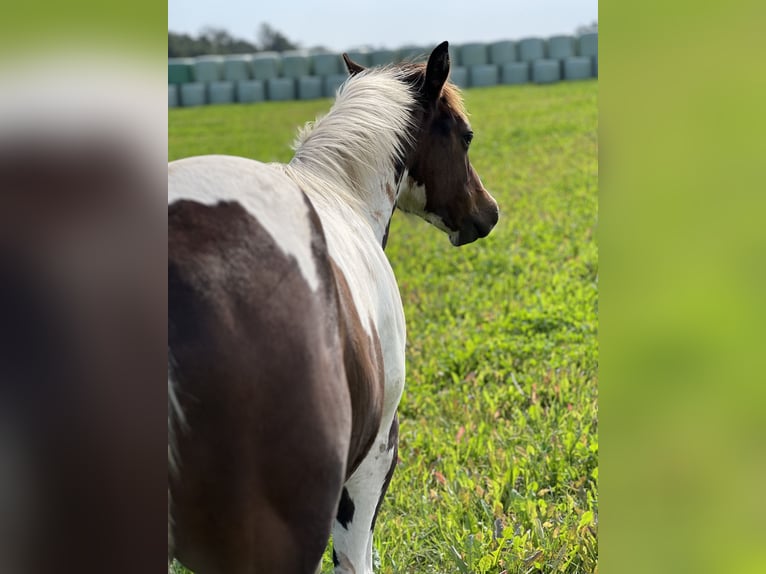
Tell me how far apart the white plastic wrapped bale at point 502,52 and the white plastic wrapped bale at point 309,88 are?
14.7 ft

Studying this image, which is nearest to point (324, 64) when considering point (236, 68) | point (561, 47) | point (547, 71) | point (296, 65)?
point (296, 65)

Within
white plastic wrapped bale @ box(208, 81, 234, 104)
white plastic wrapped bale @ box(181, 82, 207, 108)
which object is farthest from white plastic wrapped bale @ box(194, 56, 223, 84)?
white plastic wrapped bale @ box(181, 82, 207, 108)

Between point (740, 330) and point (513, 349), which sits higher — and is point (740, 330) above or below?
above

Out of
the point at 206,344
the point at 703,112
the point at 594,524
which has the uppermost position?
the point at 703,112

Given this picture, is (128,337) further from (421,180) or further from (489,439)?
(489,439)

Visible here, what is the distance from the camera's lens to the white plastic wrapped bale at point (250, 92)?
19.7m

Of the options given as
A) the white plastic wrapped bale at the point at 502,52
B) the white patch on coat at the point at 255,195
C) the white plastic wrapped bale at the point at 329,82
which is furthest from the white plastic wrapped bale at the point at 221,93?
the white patch on coat at the point at 255,195

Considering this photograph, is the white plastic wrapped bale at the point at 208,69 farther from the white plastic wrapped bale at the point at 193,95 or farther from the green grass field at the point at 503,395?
the green grass field at the point at 503,395

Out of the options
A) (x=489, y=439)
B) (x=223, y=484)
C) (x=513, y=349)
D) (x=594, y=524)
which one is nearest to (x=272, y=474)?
(x=223, y=484)

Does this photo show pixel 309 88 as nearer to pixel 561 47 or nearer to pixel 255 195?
pixel 561 47

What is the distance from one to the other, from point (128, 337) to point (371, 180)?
1318mm

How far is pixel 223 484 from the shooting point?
1067mm

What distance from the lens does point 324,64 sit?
19906mm

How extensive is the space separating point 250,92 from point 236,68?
3.01 feet
